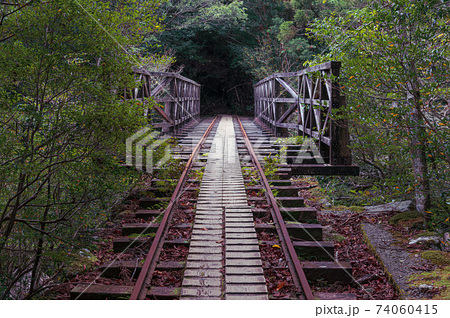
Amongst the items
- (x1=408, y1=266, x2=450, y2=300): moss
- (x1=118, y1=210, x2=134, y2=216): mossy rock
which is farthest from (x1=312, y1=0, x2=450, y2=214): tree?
(x1=118, y1=210, x2=134, y2=216): mossy rock

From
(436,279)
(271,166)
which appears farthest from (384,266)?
(271,166)

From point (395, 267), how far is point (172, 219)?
8.55ft

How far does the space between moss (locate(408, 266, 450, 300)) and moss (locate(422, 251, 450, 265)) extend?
0.16 metres

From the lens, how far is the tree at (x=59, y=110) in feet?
10.3

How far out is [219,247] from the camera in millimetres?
3713

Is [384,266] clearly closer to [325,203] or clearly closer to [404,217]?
[404,217]

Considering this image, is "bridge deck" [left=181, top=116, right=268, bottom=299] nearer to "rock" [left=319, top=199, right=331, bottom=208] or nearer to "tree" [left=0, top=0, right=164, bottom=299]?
"tree" [left=0, top=0, right=164, bottom=299]

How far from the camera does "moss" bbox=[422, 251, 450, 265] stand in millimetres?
3756

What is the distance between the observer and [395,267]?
3.69 metres

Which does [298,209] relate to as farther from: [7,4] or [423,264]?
[7,4]

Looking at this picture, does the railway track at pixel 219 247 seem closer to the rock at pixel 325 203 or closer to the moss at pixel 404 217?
the rock at pixel 325 203

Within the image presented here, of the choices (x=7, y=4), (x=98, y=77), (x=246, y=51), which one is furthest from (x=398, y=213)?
(x=246, y=51)

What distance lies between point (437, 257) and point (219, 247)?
2.39 metres

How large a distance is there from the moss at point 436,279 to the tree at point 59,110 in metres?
3.20
